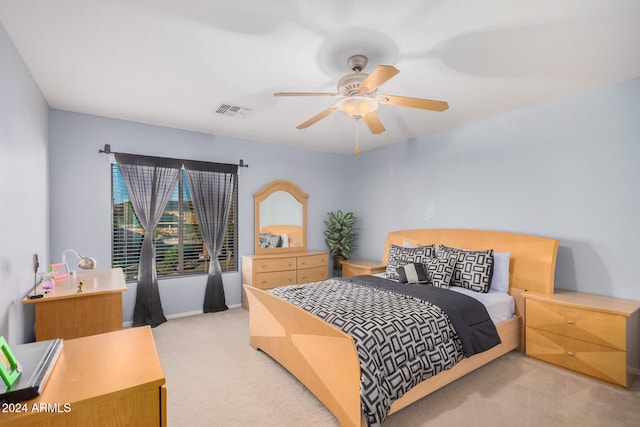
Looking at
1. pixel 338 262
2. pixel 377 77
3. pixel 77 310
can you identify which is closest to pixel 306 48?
pixel 377 77

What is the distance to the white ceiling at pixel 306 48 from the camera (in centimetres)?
183

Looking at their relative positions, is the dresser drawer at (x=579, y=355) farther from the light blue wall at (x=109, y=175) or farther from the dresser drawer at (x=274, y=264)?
the light blue wall at (x=109, y=175)

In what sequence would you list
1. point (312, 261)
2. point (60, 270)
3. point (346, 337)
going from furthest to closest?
point (312, 261) < point (60, 270) < point (346, 337)

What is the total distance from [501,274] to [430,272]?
748mm

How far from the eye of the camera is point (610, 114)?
2898mm

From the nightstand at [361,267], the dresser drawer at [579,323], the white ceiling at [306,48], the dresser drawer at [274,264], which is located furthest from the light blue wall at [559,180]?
the dresser drawer at [274,264]

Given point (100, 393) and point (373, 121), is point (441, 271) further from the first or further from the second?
point (100, 393)

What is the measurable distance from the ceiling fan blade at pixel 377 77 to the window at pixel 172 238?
3155 mm

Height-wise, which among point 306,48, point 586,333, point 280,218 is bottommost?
point 586,333

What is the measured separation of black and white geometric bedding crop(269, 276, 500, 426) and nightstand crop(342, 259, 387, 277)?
5.43 feet

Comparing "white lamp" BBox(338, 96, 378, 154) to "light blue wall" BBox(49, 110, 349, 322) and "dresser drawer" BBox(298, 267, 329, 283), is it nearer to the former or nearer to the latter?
"light blue wall" BBox(49, 110, 349, 322)

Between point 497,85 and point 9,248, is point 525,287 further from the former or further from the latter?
point 9,248

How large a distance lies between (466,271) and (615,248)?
1.30m

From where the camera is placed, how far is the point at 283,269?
4730 millimetres
